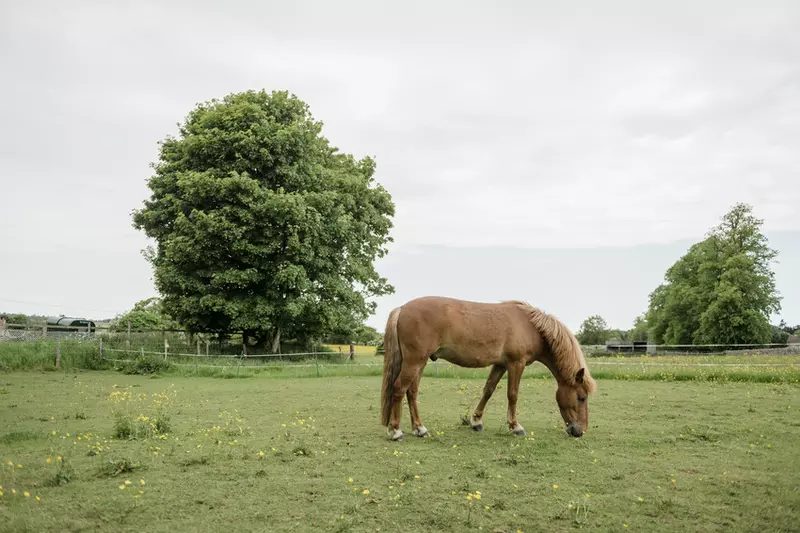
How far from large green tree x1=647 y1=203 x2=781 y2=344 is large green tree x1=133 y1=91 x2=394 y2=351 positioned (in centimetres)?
3050

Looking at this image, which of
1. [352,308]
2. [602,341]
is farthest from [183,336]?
[602,341]

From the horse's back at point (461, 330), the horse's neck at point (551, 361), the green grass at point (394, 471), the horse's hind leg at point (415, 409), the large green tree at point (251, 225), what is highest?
the large green tree at point (251, 225)

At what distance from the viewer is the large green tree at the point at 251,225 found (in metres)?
23.8

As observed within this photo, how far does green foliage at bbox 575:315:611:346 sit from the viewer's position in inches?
2418

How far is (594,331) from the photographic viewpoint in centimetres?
6325

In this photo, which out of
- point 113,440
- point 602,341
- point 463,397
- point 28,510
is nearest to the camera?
point 28,510

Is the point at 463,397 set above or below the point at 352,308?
below

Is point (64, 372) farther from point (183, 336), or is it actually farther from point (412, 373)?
point (412, 373)

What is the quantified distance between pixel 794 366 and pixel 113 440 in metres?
21.1

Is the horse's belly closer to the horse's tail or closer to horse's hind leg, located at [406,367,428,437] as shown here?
horse's hind leg, located at [406,367,428,437]

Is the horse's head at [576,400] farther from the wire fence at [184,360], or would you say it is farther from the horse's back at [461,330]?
the wire fence at [184,360]

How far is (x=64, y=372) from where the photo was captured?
20.8 meters

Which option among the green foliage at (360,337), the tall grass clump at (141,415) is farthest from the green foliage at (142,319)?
the tall grass clump at (141,415)

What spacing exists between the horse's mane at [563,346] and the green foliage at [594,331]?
54.7 metres
